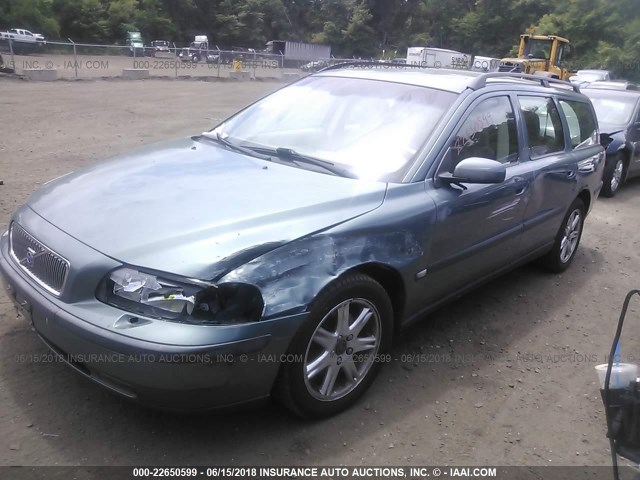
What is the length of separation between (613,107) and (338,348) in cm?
884

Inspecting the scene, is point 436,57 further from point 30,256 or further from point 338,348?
point 30,256

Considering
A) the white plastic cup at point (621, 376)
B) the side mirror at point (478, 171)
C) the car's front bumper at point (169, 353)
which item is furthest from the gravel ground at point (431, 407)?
the side mirror at point (478, 171)

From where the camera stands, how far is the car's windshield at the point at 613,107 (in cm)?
932

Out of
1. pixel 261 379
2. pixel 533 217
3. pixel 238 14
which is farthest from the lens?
pixel 238 14

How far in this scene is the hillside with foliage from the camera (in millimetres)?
40719

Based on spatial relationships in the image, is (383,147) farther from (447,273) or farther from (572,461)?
(572,461)

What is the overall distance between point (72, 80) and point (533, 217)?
20589mm

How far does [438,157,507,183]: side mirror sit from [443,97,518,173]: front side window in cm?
15

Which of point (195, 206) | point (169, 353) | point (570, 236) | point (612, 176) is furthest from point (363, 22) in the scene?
point (169, 353)

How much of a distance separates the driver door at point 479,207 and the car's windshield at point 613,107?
253 inches

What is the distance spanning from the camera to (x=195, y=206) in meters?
2.75

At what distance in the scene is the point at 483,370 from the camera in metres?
3.50

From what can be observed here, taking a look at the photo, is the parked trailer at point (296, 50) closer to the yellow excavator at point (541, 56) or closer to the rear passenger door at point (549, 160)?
the yellow excavator at point (541, 56)

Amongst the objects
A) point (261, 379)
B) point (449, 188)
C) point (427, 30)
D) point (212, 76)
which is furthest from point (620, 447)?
point (427, 30)
